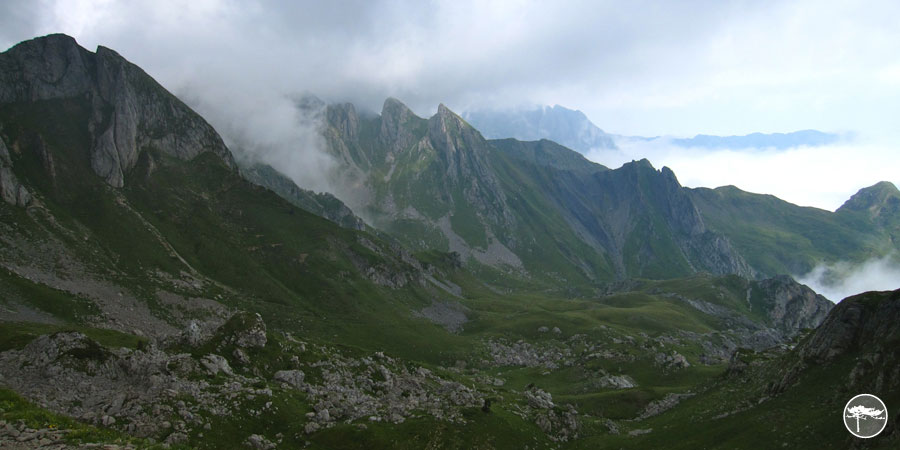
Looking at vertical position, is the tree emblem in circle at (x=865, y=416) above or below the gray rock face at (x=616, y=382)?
above

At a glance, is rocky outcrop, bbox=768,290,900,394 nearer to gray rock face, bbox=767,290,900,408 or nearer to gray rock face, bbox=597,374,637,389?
gray rock face, bbox=767,290,900,408

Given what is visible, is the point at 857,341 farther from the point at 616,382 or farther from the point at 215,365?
the point at 215,365

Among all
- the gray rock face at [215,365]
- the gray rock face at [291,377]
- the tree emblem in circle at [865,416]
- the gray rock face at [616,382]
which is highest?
the gray rock face at [215,365]

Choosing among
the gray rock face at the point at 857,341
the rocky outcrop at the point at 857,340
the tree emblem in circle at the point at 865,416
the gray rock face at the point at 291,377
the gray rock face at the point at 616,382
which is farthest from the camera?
the gray rock face at the point at 616,382

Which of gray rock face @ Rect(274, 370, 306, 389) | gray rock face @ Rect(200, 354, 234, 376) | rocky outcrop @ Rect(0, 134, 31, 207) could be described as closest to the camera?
gray rock face @ Rect(200, 354, 234, 376)

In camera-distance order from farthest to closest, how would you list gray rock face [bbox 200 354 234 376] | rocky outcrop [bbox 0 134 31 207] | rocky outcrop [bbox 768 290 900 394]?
rocky outcrop [bbox 0 134 31 207], gray rock face [bbox 200 354 234 376], rocky outcrop [bbox 768 290 900 394]

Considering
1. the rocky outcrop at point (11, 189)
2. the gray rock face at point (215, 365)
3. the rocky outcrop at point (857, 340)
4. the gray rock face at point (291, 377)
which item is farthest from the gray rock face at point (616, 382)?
the rocky outcrop at point (11, 189)

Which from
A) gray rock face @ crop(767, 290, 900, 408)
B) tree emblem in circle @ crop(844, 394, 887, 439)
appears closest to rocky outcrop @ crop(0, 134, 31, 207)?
gray rock face @ crop(767, 290, 900, 408)

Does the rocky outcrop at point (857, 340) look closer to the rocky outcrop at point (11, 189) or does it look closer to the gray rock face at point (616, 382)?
the gray rock face at point (616, 382)

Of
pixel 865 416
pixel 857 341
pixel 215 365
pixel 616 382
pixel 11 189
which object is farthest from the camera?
pixel 11 189

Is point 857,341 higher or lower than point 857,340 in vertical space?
lower

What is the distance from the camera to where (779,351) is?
99.1 meters

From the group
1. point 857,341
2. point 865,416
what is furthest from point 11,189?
point 857,341

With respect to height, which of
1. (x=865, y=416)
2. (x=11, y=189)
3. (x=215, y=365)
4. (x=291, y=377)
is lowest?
(x=865, y=416)
